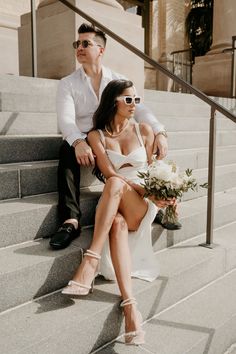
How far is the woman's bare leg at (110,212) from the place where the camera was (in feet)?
6.96

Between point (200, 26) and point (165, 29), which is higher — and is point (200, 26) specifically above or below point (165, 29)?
above

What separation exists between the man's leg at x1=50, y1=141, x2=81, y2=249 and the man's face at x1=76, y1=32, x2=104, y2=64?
2.51ft

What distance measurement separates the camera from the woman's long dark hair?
8.73 feet

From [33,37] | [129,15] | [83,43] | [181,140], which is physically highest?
[129,15]

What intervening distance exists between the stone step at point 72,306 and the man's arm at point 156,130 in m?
0.77

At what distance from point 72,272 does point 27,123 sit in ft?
5.38

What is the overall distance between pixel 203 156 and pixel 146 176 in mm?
2233

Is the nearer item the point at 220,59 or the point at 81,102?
the point at 81,102

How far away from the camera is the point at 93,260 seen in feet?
7.02

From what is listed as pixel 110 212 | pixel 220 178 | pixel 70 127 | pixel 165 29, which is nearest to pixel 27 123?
pixel 70 127

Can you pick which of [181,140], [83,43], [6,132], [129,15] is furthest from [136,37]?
[6,132]

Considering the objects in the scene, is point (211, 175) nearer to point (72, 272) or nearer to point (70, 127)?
point (70, 127)

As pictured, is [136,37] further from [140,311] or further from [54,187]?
[140,311]

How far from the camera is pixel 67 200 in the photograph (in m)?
2.53
